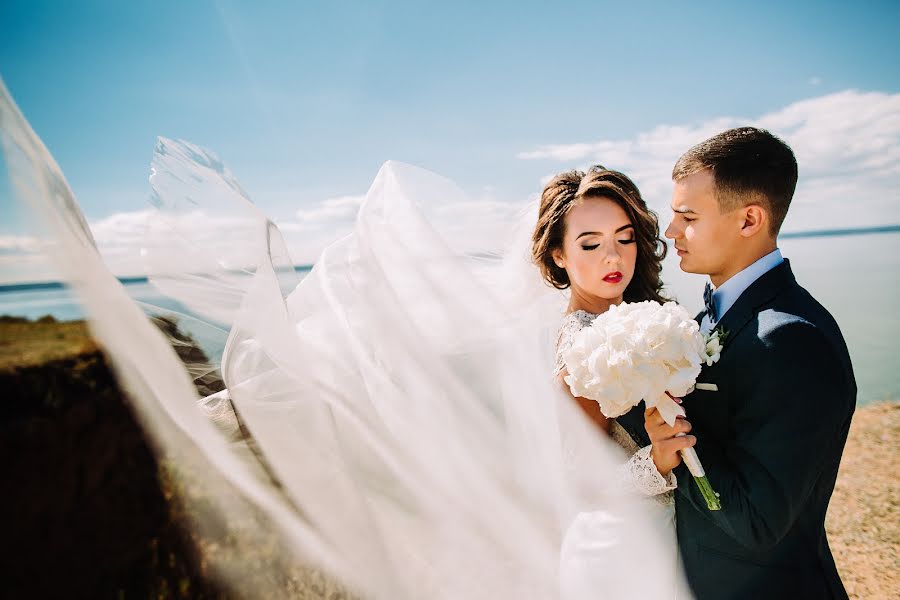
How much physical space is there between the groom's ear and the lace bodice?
88cm

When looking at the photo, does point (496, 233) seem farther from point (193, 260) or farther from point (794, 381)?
point (794, 381)

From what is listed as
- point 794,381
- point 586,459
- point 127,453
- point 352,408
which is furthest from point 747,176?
point 127,453

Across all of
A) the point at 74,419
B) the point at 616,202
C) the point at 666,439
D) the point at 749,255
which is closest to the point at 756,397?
the point at 666,439

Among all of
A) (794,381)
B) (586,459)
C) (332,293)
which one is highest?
(332,293)

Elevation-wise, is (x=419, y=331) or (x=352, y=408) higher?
(x=419, y=331)

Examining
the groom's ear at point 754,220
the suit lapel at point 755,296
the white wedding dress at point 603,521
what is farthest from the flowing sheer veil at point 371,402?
the groom's ear at point 754,220

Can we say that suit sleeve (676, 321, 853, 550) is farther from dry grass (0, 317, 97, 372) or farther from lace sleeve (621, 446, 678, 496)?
dry grass (0, 317, 97, 372)

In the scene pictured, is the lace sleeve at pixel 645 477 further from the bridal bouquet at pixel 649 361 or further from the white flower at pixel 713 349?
the white flower at pixel 713 349

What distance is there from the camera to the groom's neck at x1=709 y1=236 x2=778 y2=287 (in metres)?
2.25

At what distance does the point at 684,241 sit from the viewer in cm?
249

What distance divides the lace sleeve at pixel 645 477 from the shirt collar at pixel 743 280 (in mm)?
Result: 685

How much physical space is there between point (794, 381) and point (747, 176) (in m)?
0.96

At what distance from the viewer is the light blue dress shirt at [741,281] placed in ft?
7.04

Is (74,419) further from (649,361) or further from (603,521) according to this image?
(603,521)
